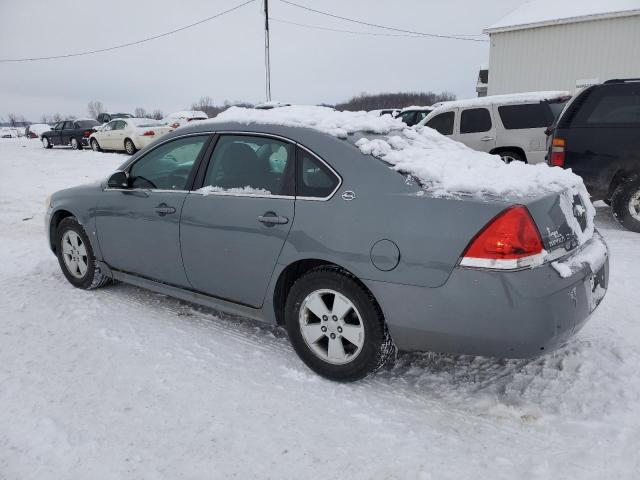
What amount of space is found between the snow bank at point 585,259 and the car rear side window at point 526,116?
657cm

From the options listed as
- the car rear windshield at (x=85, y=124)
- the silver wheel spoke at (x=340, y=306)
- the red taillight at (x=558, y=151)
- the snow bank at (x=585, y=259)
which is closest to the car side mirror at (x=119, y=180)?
the silver wheel spoke at (x=340, y=306)

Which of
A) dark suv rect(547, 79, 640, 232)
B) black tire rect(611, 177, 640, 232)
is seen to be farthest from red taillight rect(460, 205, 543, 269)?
black tire rect(611, 177, 640, 232)

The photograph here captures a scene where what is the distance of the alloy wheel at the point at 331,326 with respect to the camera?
2.86 meters

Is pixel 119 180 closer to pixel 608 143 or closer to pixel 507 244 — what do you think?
pixel 507 244

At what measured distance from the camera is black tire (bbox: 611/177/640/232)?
6.31 metres

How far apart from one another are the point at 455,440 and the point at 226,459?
1.11 metres

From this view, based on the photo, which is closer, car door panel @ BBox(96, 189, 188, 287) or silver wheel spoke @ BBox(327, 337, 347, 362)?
silver wheel spoke @ BBox(327, 337, 347, 362)

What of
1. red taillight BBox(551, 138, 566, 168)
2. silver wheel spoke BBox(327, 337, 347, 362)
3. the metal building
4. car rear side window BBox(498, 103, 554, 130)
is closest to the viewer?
silver wheel spoke BBox(327, 337, 347, 362)

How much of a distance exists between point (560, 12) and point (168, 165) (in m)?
20.0

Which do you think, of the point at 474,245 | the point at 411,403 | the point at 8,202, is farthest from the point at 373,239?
the point at 8,202

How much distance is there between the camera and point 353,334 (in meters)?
2.86

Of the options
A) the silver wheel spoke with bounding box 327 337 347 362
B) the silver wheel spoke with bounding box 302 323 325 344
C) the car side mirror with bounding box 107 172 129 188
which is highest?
the car side mirror with bounding box 107 172 129 188

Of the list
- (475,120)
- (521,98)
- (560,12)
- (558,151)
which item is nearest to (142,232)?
(558,151)

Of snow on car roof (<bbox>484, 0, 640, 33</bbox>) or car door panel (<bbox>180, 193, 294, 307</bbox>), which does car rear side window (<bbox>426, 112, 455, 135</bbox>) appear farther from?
snow on car roof (<bbox>484, 0, 640, 33</bbox>)
